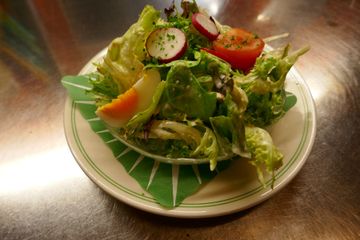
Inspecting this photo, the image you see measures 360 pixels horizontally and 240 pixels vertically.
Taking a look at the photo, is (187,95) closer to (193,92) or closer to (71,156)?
(193,92)

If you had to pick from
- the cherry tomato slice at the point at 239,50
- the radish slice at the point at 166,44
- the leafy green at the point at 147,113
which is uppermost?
the radish slice at the point at 166,44

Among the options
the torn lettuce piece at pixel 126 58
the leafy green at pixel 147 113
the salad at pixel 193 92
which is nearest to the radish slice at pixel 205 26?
the salad at pixel 193 92

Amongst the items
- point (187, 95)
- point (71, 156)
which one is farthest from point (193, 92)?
point (71, 156)


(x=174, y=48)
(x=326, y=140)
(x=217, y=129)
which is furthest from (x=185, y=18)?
(x=326, y=140)

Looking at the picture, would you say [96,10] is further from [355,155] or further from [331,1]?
[355,155]

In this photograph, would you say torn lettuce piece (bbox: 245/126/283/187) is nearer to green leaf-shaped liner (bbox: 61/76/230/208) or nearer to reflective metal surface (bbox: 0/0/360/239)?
green leaf-shaped liner (bbox: 61/76/230/208)

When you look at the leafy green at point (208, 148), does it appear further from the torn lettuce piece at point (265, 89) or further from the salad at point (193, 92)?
the torn lettuce piece at point (265, 89)

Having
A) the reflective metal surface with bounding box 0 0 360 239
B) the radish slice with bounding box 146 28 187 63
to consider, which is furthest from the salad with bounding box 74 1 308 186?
the reflective metal surface with bounding box 0 0 360 239

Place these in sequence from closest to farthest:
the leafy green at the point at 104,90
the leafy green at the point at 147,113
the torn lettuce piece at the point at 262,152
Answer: the torn lettuce piece at the point at 262,152 < the leafy green at the point at 147,113 < the leafy green at the point at 104,90
